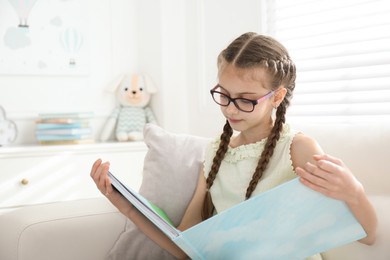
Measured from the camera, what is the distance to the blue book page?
1.01 metres

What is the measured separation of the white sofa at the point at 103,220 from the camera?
1.25 m

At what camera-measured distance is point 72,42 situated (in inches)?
117

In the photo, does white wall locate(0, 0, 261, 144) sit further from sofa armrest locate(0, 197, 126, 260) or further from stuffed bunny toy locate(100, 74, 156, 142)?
sofa armrest locate(0, 197, 126, 260)

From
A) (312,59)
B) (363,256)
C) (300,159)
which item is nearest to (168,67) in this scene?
(312,59)

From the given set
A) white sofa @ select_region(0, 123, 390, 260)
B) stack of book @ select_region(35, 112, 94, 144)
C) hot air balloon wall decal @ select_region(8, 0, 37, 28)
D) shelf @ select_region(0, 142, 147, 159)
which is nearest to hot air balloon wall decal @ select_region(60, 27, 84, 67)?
hot air balloon wall decal @ select_region(8, 0, 37, 28)

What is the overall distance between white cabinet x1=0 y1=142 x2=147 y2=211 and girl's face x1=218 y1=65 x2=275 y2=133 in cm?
144

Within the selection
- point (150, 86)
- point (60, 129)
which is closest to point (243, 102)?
point (60, 129)

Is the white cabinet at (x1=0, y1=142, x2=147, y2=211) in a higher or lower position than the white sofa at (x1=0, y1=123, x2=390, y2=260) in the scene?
lower

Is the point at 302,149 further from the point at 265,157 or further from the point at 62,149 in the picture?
the point at 62,149

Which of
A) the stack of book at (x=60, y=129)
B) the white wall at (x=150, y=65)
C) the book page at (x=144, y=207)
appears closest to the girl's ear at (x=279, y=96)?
the book page at (x=144, y=207)

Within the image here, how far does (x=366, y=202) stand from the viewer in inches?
41.2

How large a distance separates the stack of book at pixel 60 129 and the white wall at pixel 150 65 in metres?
0.19

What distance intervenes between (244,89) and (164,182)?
0.39 metres

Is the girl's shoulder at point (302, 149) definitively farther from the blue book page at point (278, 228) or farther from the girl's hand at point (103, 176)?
the girl's hand at point (103, 176)
